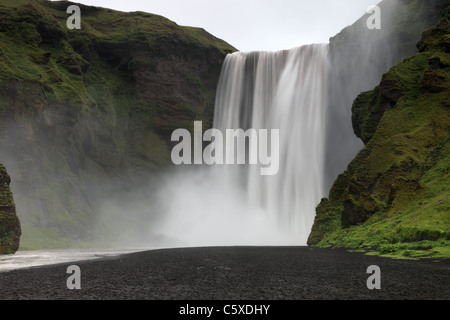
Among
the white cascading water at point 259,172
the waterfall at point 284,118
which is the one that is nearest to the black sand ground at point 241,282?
the white cascading water at point 259,172

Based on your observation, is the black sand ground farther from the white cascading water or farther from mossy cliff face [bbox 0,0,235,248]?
the white cascading water

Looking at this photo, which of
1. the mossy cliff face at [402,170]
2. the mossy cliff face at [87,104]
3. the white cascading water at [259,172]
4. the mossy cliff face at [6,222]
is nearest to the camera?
the mossy cliff face at [402,170]

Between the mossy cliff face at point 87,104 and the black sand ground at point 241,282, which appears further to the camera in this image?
the mossy cliff face at point 87,104

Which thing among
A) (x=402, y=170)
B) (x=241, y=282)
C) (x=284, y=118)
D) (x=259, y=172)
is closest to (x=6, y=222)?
(x=241, y=282)

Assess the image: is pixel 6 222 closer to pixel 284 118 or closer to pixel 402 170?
pixel 402 170

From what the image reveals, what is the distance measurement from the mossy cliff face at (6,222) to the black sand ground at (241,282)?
17409mm

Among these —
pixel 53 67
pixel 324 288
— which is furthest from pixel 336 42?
pixel 324 288

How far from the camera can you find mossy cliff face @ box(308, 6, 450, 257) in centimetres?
2441

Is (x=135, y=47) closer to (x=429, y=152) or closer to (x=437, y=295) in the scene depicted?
(x=429, y=152)

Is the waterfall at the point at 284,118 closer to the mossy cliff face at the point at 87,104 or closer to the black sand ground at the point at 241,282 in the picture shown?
the mossy cliff face at the point at 87,104

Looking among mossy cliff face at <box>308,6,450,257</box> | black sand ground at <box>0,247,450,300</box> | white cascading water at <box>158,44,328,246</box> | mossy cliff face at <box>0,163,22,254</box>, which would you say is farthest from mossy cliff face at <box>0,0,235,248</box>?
mossy cliff face at <box>308,6,450,257</box>

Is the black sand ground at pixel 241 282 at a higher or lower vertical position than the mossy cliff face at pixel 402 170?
lower

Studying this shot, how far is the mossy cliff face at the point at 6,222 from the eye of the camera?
106ft
